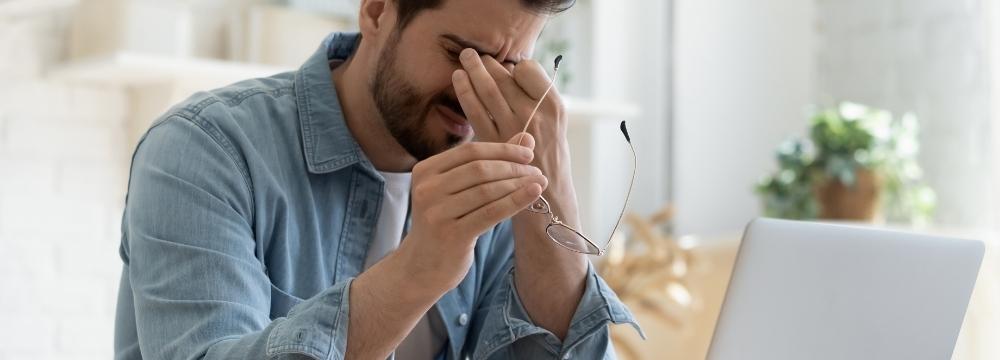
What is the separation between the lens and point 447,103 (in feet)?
3.90

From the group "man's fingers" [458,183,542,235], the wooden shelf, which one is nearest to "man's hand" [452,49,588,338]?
"man's fingers" [458,183,542,235]

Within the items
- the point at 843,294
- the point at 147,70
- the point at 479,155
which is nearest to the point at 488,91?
the point at 479,155

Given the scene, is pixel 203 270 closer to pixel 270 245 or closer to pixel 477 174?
pixel 270 245

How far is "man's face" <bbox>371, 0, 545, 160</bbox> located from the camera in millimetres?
1133

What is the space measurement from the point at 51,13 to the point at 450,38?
103 centimetres

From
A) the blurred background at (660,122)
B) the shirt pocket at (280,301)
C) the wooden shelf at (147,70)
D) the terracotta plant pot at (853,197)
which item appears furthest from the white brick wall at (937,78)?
the shirt pocket at (280,301)

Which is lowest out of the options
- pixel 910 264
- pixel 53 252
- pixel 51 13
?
pixel 53 252

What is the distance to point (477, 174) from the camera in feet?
2.81

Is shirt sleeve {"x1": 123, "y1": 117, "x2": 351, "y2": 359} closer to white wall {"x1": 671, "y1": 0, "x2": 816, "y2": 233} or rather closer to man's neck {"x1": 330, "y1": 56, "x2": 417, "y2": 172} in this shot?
man's neck {"x1": 330, "y1": 56, "x2": 417, "y2": 172}

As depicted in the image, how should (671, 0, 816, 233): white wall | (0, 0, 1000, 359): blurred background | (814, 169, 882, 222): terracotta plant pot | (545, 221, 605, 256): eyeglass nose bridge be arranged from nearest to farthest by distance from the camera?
1. (545, 221, 605, 256): eyeglass nose bridge
2. (0, 0, 1000, 359): blurred background
3. (814, 169, 882, 222): terracotta plant pot
4. (671, 0, 816, 233): white wall

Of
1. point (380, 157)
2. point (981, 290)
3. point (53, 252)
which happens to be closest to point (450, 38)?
point (380, 157)

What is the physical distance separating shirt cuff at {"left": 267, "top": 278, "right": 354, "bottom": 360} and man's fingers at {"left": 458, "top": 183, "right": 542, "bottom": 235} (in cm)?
13

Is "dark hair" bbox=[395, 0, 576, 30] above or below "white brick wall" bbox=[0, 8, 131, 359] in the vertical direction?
above

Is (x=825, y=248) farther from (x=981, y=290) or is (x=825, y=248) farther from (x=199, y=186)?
(x=981, y=290)
